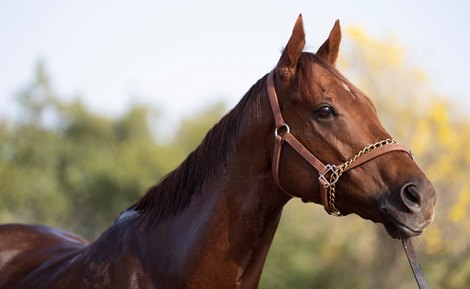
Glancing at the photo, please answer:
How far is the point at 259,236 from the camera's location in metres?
4.23

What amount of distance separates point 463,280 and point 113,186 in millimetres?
17363

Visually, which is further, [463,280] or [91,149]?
[91,149]

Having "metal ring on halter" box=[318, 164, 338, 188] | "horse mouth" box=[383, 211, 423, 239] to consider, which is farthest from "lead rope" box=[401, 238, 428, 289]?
"metal ring on halter" box=[318, 164, 338, 188]

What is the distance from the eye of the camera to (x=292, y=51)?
422 centimetres

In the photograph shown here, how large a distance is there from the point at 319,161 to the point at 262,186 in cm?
41

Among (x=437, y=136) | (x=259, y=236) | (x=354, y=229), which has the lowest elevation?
(x=354, y=229)

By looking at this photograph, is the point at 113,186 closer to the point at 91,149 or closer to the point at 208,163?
the point at 91,149

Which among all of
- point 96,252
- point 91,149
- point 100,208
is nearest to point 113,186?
point 100,208

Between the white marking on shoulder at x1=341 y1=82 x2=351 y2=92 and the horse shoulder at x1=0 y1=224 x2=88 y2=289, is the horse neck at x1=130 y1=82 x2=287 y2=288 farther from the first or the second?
the horse shoulder at x1=0 y1=224 x2=88 y2=289

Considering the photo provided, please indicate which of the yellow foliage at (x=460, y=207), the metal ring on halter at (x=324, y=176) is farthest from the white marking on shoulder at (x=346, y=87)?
the yellow foliage at (x=460, y=207)

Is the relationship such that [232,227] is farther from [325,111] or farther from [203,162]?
[325,111]

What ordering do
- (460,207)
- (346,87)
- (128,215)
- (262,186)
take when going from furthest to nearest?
(460,207)
(128,215)
(262,186)
(346,87)

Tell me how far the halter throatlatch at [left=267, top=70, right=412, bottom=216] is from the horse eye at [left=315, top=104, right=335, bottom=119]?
21 centimetres

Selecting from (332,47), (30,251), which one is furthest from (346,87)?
(30,251)
